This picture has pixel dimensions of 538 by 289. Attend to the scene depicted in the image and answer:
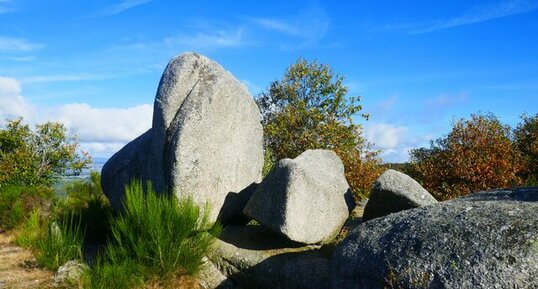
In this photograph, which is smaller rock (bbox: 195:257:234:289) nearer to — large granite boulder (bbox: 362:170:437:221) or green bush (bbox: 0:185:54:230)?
large granite boulder (bbox: 362:170:437:221)

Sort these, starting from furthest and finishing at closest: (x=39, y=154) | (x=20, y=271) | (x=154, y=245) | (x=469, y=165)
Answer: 1. (x=39, y=154)
2. (x=469, y=165)
3. (x=20, y=271)
4. (x=154, y=245)

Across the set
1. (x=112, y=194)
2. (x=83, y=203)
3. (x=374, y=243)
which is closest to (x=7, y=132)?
(x=83, y=203)

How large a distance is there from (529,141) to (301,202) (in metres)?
23.2

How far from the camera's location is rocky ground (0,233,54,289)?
9289 mm

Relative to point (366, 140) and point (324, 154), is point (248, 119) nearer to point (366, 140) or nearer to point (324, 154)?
point (324, 154)

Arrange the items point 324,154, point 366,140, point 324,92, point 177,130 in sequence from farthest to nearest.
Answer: point 324,92 < point 366,140 < point 324,154 < point 177,130

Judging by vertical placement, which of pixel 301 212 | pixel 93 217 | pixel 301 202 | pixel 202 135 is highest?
pixel 202 135

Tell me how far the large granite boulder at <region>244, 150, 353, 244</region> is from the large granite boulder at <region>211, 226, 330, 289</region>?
1.30 ft

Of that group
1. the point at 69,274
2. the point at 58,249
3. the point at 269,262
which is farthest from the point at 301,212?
the point at 58,249

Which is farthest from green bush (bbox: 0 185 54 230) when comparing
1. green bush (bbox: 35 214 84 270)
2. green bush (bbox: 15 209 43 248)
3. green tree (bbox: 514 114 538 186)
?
green tree (bbox: 514 114 538 186)

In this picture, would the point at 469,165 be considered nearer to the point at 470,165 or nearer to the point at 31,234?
the point at 470,165

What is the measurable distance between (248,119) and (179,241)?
3393 mm

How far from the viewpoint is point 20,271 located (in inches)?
403

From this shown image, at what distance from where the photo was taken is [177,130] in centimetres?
974
